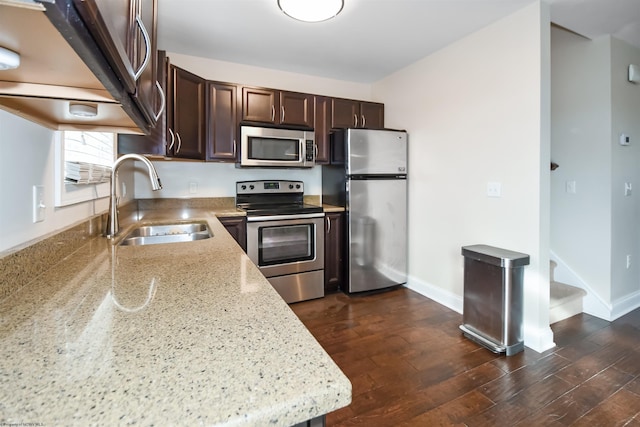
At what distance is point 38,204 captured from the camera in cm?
96

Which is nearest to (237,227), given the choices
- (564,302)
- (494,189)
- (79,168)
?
(79,168)

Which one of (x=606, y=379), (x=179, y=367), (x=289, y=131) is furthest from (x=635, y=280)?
(x=179, y=367)

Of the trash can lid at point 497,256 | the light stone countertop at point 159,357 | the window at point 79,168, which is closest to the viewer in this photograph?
the light stone countertop at point 159,357

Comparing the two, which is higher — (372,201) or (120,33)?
(120,33)

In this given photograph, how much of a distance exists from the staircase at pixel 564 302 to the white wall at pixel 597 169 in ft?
0.32

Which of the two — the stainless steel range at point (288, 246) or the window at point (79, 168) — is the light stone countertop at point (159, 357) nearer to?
the window at point (79, 168)

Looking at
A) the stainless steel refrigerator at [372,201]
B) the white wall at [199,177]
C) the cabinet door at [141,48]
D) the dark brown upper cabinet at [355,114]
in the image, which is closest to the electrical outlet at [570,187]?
the stainless steel refrigerator at [372,201]

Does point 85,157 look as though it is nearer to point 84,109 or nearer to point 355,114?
point 84,109

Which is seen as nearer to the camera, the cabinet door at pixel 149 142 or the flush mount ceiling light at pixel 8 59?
the flush mount ceiling light at pixel 8 59

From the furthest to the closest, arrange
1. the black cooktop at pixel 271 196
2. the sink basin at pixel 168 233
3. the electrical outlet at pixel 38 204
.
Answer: the black cooktop at pixel 271 196
the sink basin at pixel 168 233
the electrical outlet at pixel 38 204

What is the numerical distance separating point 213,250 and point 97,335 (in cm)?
72

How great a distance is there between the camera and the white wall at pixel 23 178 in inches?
30.9

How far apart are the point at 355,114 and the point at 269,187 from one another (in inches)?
50.7

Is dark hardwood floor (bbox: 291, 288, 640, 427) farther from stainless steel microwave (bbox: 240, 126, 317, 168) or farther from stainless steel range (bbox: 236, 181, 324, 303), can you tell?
stainless steel microwave (bbox: 240, 126, 317, 168)
